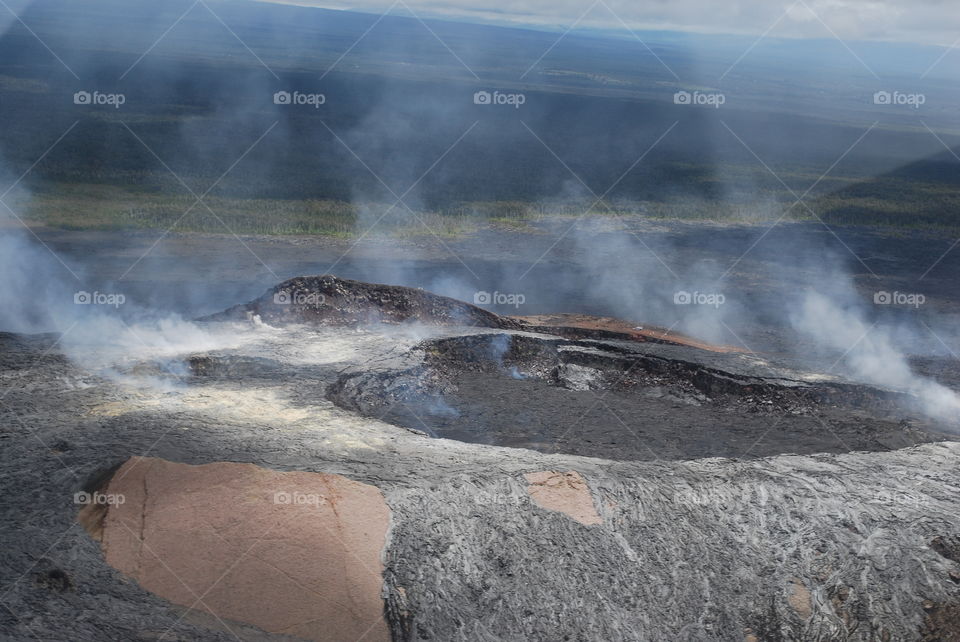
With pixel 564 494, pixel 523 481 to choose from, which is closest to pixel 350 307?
pixel 523 481

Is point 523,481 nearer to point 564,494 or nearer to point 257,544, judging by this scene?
point 564,494

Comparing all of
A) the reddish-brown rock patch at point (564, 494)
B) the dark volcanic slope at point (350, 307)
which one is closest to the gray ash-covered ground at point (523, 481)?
the reddish-brown rock patch at point (564, 494)

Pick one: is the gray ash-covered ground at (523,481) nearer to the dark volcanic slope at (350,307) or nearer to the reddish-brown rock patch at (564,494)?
the reddish-brown rock patch at (564,494)

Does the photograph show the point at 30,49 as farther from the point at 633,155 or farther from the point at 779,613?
the point at 779,613

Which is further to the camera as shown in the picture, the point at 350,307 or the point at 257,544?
the point at 350,307

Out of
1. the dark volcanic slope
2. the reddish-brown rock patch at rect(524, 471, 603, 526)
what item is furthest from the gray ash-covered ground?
the dark volcanic slope

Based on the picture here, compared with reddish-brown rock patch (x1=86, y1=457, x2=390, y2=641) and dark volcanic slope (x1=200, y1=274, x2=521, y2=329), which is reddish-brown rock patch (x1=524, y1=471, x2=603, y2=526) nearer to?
reddish-brown rock patch (x1=86, y1=457, x2=390, y2=641)
